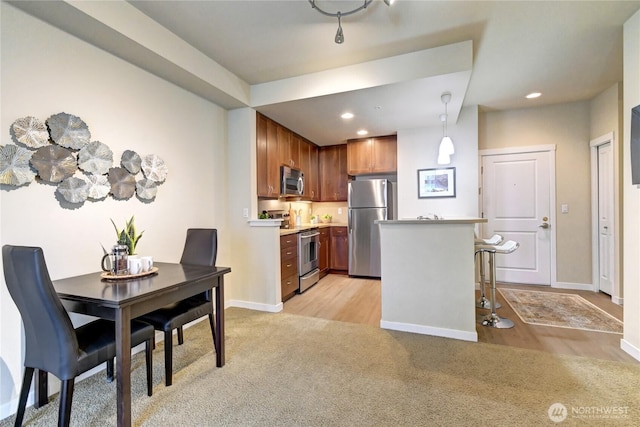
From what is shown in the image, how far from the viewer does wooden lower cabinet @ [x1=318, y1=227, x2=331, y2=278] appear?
4.96 meters

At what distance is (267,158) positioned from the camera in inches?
151

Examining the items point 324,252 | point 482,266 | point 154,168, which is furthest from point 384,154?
point 154,168

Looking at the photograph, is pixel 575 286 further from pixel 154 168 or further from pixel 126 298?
pixel 154 168

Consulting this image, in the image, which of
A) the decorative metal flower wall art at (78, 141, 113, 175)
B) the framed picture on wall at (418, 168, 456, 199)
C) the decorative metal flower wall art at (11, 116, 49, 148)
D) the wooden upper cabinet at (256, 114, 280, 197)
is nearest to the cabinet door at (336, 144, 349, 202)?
the framed picture on wall at (418, 168, 456, 199)

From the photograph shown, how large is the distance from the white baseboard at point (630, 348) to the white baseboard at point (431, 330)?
107 centimetres

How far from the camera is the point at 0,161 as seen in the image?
1.67 metres

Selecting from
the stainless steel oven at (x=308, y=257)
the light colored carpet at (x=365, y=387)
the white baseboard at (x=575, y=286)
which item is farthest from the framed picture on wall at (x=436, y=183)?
the light colored carpet at (x=365, y=387)

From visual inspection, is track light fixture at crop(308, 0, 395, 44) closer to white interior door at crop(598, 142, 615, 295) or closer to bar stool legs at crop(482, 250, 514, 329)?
bar stool legs at crop(482, 250, 514, 329)

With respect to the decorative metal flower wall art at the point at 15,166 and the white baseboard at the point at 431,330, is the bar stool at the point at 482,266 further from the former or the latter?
the decorative metal flower wall art at the point at 15,166

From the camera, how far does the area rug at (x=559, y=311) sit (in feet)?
9.28

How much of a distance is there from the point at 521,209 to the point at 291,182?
11.3 feet

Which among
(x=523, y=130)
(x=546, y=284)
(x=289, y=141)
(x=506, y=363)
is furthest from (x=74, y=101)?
(x=546, y=284)

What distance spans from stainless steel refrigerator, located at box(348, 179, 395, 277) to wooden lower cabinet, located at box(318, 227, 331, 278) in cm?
46

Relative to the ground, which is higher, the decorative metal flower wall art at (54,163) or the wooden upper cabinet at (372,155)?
the wooden upper cabinet at (372,155)
